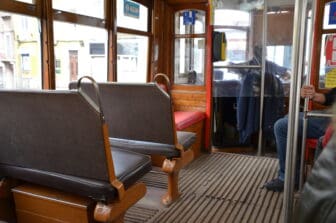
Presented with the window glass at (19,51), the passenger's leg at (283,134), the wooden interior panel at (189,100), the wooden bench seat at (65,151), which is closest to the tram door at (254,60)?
the wooden interior panel at (189,100)

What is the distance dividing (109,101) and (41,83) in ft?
2.25

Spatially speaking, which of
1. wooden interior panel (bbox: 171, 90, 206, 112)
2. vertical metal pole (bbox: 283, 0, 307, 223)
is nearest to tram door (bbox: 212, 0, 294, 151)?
wooden interior panel (bbox: 171, 90, 206, 112)

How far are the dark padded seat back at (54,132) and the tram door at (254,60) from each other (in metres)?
2.77

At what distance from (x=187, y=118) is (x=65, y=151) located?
2246 mm

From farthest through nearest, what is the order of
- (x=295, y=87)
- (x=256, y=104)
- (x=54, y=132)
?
(x=256, y=104)
(x=54, y=132)
(x=295, y=87)

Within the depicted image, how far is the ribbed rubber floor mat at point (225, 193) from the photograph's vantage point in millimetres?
2543

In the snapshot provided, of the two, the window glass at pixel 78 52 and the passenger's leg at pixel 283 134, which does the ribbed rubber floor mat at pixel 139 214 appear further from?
the window glass at pixel 78 52

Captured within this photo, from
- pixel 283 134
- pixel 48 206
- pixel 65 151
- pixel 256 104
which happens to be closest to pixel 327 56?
pixel 256 104

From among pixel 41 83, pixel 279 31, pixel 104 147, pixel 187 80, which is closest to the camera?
pixel 104 147

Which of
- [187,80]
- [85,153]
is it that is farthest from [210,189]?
[187,80]

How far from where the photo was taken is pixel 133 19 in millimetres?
4055

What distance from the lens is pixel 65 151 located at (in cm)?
182

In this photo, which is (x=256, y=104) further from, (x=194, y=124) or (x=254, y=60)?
(x=194, y=124)

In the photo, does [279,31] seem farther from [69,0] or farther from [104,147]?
[104,147]
